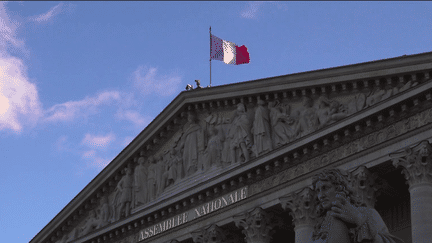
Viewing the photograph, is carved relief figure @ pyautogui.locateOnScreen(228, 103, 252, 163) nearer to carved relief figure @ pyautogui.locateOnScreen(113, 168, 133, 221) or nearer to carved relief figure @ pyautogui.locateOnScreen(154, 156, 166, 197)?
carved relief figure @ pyautogui.locateOnScreen(154, 156, 166, 197)

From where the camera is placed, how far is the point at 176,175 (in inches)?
1217

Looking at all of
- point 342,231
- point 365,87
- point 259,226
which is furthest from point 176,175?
point 342,231

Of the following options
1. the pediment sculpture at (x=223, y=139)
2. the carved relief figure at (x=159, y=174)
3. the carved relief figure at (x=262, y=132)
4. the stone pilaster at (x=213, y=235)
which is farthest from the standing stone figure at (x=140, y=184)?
the carved relief figure at (x=262, y=132)

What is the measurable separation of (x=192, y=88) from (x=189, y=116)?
4.32ft

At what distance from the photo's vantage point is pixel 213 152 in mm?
29094

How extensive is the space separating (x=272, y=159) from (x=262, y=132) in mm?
1530

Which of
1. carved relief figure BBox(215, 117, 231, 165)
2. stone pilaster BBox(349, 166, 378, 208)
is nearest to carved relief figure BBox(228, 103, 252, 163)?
carved relief figure BBox(215, 117, 231, 165)

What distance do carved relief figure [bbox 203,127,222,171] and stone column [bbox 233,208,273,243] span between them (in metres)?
3.19

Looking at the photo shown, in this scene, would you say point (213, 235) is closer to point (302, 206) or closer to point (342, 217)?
point (302, 206)

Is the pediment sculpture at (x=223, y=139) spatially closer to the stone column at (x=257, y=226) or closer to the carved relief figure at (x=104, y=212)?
the carved relief figure at (x=104, y=212)

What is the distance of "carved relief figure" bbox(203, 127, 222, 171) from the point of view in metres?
29.0

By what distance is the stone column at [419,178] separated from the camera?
20938mm

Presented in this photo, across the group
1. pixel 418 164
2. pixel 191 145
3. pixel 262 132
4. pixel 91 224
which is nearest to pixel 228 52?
pixel 191 145

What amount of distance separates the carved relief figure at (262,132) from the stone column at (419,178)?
584 cm
